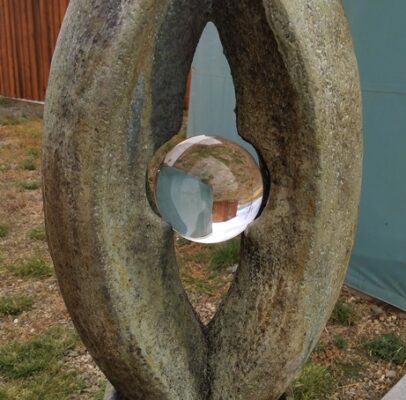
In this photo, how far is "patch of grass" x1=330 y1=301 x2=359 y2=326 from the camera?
11.3 ft

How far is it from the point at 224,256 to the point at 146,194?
2.84 m

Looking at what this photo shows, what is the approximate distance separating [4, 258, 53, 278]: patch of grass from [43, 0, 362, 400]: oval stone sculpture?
2606 mm

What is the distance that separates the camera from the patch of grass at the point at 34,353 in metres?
2.83

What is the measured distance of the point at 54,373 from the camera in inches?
112

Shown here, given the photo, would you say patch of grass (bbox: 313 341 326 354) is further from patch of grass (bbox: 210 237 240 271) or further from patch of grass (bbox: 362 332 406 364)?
patch of grass (bbox: 210 237 240 271)

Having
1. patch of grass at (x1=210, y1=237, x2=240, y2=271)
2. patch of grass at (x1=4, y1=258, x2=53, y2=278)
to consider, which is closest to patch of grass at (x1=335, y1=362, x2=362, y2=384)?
patch of grass at (x1=210, y1=237, x2=240, y2=271)

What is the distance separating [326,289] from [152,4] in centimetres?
84

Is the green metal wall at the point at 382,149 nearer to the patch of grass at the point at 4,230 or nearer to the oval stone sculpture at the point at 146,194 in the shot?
the oval stone sculpture at the point at 146,194

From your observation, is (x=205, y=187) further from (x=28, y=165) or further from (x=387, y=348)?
(x=28, y=165)

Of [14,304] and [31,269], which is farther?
[31,269]

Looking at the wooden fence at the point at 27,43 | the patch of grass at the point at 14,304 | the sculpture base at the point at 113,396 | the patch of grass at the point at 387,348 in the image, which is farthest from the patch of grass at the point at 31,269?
the wooden fence at the point at 27,43

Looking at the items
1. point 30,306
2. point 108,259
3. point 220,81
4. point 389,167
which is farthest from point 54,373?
point 220,81

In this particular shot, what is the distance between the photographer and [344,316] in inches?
137

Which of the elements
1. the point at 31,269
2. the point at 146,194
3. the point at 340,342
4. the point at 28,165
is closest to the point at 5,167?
the point at 28,165
